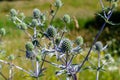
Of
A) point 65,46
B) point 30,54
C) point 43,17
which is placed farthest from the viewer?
point 43,17

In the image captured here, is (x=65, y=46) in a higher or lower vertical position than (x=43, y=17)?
lower

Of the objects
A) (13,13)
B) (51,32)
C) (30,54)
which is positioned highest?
(13,13)

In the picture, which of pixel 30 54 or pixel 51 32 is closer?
pixel 51 32

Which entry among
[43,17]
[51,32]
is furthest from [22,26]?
[51,32]

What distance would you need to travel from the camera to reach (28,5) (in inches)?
1042

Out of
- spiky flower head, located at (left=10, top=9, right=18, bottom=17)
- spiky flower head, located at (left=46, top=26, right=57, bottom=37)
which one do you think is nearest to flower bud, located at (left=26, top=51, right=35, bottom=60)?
spiky flower head, located at (left=46, top=26, right=57, bottom=37)

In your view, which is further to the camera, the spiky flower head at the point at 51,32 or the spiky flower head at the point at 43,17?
the spiky flower head at the point at 43,17

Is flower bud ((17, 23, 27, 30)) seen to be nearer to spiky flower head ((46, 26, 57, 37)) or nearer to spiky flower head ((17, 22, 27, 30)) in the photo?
spiky flower head ((17, 22, 27, 30))

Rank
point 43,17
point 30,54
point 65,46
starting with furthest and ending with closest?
point 43,17, point 30,54, point 65,46

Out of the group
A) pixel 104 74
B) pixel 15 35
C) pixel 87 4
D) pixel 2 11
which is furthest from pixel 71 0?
pixel 104 74

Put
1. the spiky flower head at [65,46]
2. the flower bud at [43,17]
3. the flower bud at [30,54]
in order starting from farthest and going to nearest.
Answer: the flower bud at [43,17] → the flower bud at [30,54] → the spiky flower head at [65,46]

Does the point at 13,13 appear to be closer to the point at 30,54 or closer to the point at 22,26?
the point at 22,26

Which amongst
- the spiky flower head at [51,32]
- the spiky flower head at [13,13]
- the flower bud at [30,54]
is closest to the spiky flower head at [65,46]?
the spiky flower head at [51,32]

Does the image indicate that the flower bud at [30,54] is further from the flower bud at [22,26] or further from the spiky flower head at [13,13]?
the spiky flower head at [13,13]
